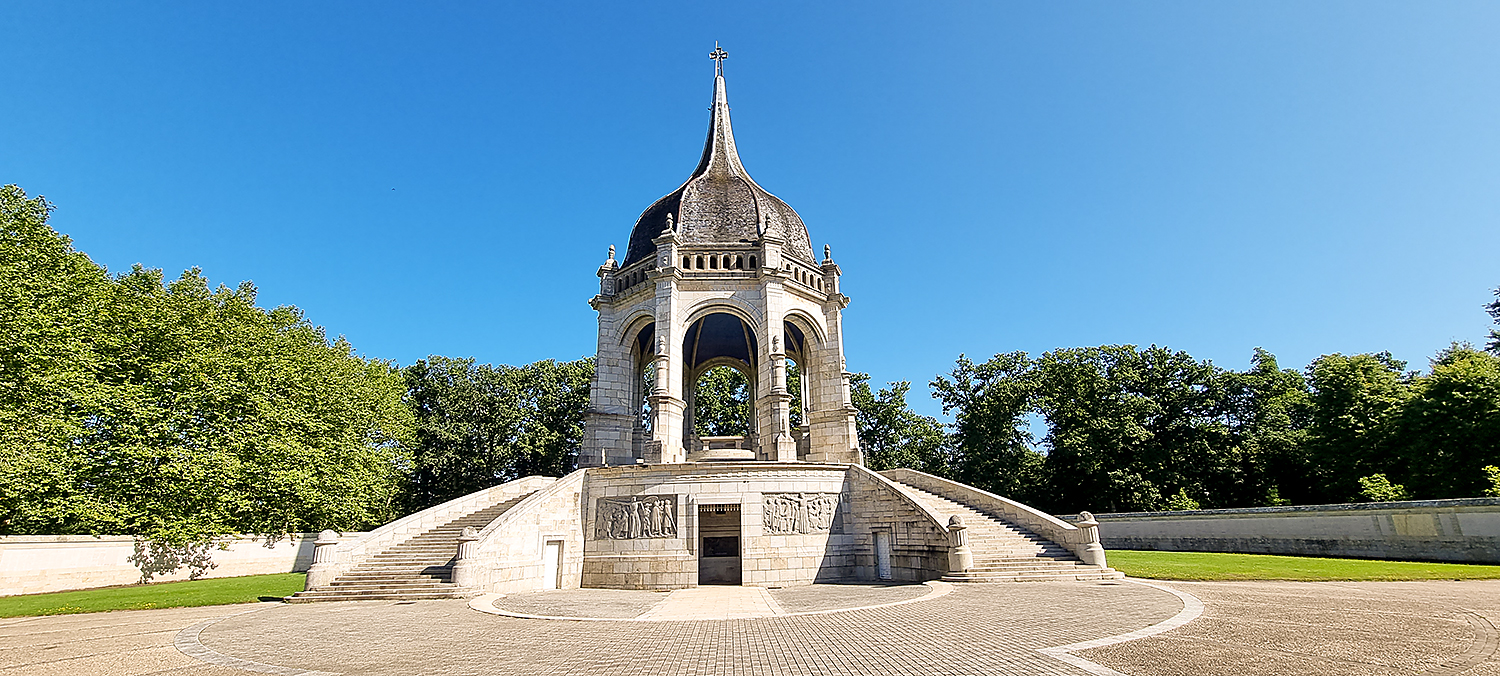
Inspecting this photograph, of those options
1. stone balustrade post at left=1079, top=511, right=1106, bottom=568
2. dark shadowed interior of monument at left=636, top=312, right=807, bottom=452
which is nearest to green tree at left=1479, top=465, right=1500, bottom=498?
stone balustrade post at left=1079, top=511, right=1106, bottom=568

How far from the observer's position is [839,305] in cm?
3139

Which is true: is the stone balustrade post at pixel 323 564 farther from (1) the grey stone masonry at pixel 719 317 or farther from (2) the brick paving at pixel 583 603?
(1) the grey stone masonry at pixel 719 317

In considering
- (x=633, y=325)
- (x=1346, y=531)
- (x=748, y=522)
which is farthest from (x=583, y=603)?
(x=1346, y=531)

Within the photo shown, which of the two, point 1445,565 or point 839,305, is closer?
point 1445,565

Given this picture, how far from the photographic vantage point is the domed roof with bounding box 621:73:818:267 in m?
30.4

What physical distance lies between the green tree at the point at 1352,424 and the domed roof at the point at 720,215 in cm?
3061

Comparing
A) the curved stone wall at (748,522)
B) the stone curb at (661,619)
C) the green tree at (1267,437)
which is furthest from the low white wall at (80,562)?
the green tree at (1267,437)

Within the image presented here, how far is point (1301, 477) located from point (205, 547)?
57.8 meters

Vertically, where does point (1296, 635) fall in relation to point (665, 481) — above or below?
below

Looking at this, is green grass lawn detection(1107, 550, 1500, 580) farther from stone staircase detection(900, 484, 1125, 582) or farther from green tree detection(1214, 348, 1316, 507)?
green tree detection(1214, 348, 1316, 507)

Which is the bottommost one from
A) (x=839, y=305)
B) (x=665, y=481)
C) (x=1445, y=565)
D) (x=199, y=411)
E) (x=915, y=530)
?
(x=1445, y=565)

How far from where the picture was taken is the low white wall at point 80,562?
70.1 feet

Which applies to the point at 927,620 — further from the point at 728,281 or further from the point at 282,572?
the point at 282,572

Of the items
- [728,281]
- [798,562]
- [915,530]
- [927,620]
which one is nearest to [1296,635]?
[927,620]
